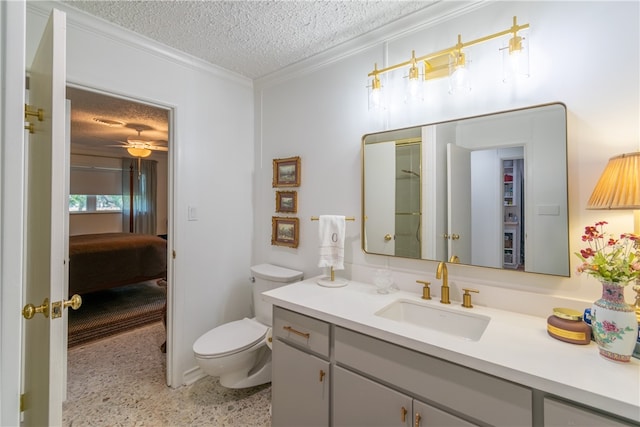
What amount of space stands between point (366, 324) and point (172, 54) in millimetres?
2190

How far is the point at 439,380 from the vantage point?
1032 millimetres

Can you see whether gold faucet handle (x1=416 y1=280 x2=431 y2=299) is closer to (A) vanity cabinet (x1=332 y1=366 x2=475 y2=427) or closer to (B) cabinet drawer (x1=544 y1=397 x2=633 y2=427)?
(A) vanity cabinet (x1=332 y1=366 x2=475 y2=427)

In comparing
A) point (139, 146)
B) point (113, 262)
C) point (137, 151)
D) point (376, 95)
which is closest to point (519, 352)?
point (376, 95)

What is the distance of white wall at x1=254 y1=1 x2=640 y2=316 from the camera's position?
1.17 metres

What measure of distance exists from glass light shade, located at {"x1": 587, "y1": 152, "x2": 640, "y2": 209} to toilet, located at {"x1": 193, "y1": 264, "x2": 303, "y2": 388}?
1672 mm

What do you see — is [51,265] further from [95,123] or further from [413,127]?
[95,123]

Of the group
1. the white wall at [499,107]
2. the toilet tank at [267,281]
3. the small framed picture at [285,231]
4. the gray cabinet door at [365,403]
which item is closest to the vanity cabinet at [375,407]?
the gray cabinet door at [365,403]

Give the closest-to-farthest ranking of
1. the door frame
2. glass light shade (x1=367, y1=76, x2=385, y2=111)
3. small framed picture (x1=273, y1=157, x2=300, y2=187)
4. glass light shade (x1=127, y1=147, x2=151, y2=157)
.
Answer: the door frame, glass light shade (x1=367, y1=76, x2=385, y2=111), small framed picture (x1=273, y1=157, x2=300, y2=187), glass light shade (x1=127, y1=147, x2=151, y2=157)

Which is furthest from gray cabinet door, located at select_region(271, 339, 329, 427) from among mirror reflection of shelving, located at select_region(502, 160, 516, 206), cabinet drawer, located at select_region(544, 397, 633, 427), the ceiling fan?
the ceiling fan

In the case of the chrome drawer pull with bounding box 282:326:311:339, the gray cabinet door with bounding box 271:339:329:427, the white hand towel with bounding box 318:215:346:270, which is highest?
the white hand towel with bounding box 318:215:346:270

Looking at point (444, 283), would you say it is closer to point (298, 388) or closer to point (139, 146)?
point (298, 388)

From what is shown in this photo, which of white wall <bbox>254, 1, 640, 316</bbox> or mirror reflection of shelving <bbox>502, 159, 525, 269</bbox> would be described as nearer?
white wall <bbox>254, 1, 640, 316</bbox>

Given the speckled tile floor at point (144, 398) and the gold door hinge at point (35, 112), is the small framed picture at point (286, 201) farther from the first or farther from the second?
the gold door hinge at point (35, 112)

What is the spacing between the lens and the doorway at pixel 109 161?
3615 millimetres
